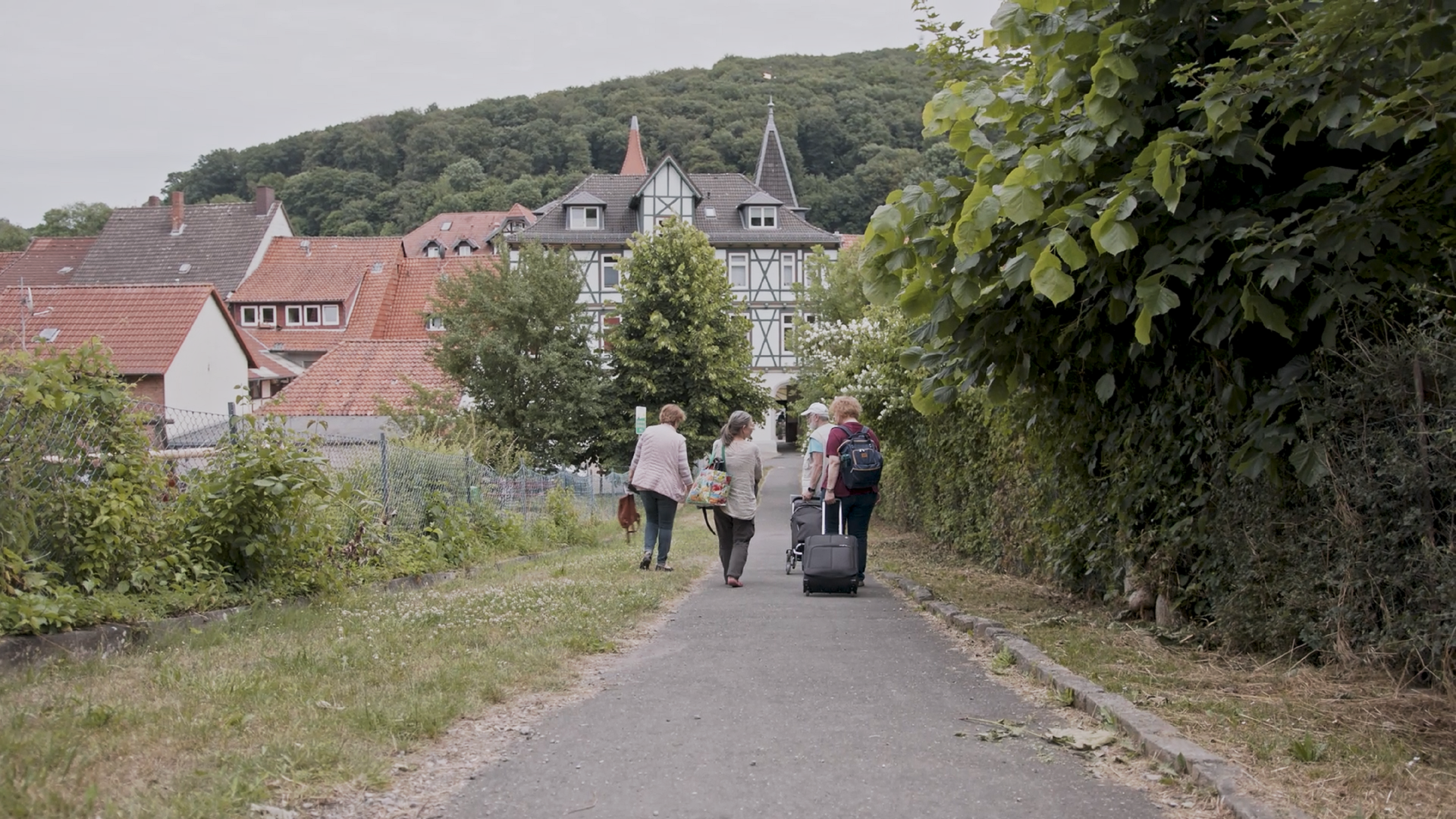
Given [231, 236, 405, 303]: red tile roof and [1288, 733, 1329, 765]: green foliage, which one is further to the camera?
[231, 236, 405, 303]: red tile roof

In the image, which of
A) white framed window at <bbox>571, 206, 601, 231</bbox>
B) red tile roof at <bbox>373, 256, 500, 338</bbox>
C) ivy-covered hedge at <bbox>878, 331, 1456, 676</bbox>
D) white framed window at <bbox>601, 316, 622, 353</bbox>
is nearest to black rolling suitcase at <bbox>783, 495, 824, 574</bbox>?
ivy-covered hedge at <bbox>878, 331, 1456, 676</bbox>

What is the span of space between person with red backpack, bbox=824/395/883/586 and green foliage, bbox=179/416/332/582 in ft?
15.5

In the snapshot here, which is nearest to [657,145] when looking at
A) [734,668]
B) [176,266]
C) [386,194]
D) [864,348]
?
[386,194]

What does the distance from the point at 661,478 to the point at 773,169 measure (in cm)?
7312

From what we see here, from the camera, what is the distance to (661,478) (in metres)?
13.7

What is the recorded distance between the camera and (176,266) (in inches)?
2982

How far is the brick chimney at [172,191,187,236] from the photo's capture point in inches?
3054

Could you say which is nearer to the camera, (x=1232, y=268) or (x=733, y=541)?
(x=1232, y=268)

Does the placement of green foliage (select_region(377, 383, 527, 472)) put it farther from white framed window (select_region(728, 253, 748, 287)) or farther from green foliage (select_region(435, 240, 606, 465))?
white framed window (select_region(728, 253, 748, 287))

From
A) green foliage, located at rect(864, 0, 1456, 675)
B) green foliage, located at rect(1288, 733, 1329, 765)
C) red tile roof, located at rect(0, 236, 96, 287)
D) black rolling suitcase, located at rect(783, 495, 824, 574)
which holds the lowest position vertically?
green foliage, located at rect(1288, 733, 1329, 765)

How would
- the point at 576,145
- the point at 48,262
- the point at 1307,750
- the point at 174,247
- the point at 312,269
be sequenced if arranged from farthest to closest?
the point at 576,145 < the point at 48,262 < the point at 174,247 < the point at 312,269 < the point at 1307,750

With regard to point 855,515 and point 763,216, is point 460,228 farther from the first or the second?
point 855,515

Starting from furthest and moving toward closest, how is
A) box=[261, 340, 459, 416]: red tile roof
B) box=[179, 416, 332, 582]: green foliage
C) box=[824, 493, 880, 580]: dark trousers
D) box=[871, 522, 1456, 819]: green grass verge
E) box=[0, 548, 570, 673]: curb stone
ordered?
box=[261, 340, 459, 416]: red tile roof
box=[824, 493, 880, 580]: dark trousers
box=[179, 416, 332, 582]: green foliage
box=[0, 548, 570, 673]: curb stone
box=[871, 522, 1456, 819]: green grass verge

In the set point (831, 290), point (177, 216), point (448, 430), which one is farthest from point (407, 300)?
point (448, 430)
